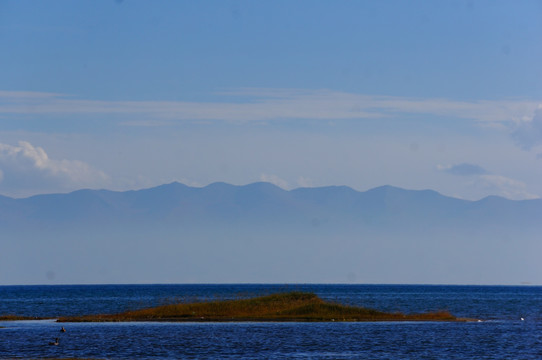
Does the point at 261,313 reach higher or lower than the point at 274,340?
higher

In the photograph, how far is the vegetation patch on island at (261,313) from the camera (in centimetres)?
8494

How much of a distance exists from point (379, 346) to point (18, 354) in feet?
86.0

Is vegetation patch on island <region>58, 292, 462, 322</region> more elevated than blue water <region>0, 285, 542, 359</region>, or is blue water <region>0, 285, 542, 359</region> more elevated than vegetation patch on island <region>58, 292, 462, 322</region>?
vegetation patch on island <region>58, 292, 462, 322</region>

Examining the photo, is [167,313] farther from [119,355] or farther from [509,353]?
[509,353]

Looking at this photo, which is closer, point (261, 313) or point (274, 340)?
point (274, 340)

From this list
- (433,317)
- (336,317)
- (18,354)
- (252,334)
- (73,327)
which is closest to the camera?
(18,354)

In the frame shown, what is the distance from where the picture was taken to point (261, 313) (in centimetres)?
8688

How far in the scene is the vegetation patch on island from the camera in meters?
84.9

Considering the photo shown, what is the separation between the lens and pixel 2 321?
86000 millimetres

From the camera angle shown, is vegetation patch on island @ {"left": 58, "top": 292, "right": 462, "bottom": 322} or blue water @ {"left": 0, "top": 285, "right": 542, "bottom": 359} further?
vegetation patch on island @ {"left": 58, "top": 292, "right": 462, "bottom": 322}

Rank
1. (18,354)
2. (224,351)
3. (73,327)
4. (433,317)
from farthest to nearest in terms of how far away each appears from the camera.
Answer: (433,317) < (73,327) < (224,351) < (18,354)

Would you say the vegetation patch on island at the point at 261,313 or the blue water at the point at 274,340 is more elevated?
the vegetation patch on island at the point at 261,313

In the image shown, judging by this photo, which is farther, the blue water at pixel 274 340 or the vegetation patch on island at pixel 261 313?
the vegetation patch on island at pixel 261 313

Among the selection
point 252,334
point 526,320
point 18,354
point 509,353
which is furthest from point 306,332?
point 526,320
